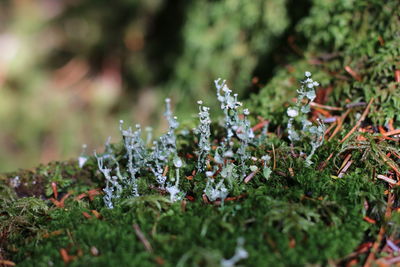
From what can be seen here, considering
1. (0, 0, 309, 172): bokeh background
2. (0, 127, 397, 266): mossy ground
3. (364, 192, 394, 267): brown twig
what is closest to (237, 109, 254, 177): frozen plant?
(0, 127, 397, 266): mossy ground

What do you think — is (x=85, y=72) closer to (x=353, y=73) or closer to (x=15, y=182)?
(x=15, y=182)

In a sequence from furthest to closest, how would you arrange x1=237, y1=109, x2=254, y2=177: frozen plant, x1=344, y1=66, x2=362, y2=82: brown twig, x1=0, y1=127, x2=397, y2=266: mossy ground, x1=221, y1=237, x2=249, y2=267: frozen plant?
x1=344, y1=66, x2=362, y2=82: brown twig
x1=237, y1=109, x2=254, y2=177: frozen plant
x1=0, y1=127, x2=397, y2=266: mossy ground
x1=221, y1=237, x2=249, y2=267: frozen plant

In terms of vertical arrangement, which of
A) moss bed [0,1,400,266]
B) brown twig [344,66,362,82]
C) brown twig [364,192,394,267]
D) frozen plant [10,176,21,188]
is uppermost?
brown twig [344,66,362,82]

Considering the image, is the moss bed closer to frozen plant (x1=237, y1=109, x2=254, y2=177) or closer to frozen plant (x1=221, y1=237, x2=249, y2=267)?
frozen plant (x1=221, y1=237, x2=249, y2=267)

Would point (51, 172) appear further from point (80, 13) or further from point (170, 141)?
point (80, 13)

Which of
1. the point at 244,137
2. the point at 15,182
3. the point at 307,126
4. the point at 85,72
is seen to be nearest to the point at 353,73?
the point at 307,126

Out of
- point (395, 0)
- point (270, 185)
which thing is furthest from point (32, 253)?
point (395, 0)
